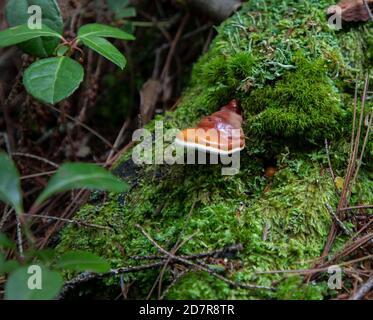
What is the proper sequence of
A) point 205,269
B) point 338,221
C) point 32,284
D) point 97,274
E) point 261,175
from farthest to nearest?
1. point 261,175
2. point 338,221
3. point 97,274
4. point 205,269
5. point 32,284

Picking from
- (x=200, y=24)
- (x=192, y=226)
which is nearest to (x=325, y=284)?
(x=192, y=226)

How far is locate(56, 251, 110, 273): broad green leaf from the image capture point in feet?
6.07

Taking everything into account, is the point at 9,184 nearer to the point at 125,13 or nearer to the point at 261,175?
the point at 261,175

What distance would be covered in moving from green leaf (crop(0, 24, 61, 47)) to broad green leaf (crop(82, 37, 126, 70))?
188mm

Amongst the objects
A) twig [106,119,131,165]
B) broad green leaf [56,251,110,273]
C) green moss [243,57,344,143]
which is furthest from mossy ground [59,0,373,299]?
twig [106,119,131,165]

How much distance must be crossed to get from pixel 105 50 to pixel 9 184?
3.55 ft

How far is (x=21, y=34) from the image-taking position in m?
2.40

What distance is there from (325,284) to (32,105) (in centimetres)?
261

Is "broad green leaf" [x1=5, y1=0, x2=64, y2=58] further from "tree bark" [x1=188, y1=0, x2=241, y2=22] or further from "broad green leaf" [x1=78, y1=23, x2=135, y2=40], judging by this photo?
"tree bark" [x1=188, y1=0, x2=241, y2=22]

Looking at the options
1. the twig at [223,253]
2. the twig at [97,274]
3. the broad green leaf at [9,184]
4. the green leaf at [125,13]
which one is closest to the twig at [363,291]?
the twig at [223,253]

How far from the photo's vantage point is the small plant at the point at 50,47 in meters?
2.27

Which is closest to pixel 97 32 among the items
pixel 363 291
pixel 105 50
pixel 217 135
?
pixel 105 50

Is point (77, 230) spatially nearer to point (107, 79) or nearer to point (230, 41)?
point (230, 41)

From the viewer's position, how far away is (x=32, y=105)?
3543mm
